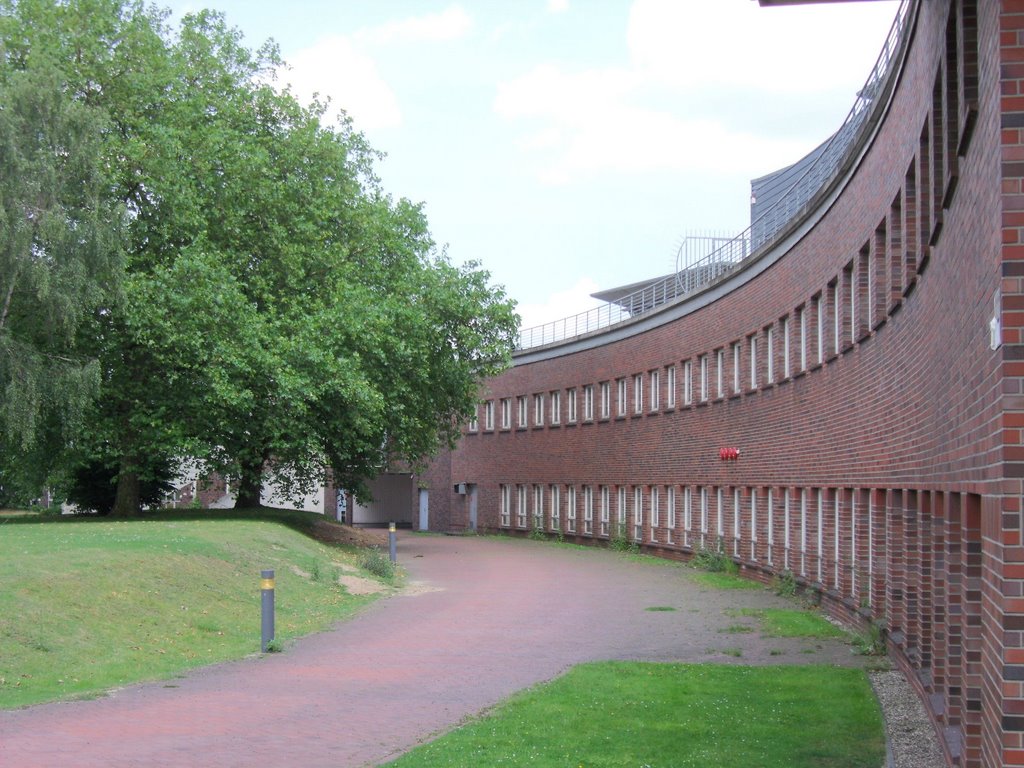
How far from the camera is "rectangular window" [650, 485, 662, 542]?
40.6m

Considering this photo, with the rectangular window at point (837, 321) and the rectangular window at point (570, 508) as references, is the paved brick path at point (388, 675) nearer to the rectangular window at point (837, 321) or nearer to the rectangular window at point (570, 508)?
the rectangular window at point (837, 321)

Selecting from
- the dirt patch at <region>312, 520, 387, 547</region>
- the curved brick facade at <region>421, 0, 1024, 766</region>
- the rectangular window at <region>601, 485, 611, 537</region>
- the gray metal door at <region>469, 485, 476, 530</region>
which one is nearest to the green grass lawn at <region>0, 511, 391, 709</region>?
the curved brick facade at <region>421, 0, 1024, 766</region>

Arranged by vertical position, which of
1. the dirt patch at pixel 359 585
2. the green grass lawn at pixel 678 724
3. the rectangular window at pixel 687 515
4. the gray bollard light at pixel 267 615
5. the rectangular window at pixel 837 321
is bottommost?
the dirt patch at pixel 359 585

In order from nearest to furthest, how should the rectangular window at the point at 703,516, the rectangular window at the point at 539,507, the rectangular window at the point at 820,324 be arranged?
the rectangular window at the point at 820,324 < the rectangular window at the point at 703,516 < the rectangular window at the point at 539,507

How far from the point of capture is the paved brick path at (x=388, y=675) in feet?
34.0

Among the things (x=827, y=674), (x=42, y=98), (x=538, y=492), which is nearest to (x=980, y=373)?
(x=827, y=674)

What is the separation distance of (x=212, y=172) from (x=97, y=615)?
794 inches

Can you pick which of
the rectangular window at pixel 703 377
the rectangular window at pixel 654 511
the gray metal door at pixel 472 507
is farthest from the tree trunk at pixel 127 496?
the gray metal door at pixel 472 507

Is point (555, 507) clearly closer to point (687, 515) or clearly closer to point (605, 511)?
point (605, 511)

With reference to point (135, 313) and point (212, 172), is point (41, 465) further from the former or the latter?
point (212, 172)

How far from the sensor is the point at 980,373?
664 centimetres

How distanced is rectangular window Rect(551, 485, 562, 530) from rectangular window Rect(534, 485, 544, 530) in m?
0.83

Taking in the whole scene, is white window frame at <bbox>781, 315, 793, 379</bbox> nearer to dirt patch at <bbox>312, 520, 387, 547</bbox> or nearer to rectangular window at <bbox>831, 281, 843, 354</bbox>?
rectangular window at <bbox>831, 281, 843, 354</bbox>

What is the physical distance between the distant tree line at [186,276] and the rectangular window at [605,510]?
8.47 m
